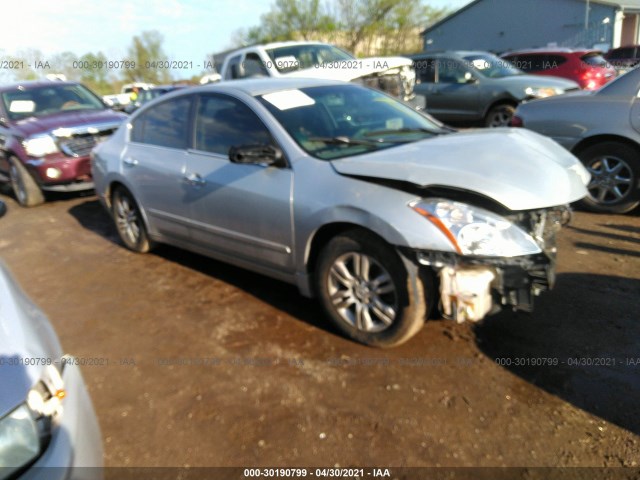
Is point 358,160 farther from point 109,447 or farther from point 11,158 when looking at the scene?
point 11,158

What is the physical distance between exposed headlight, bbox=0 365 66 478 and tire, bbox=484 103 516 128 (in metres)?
9.93

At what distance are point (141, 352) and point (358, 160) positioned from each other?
1.91 m

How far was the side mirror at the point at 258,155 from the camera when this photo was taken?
3.67 m

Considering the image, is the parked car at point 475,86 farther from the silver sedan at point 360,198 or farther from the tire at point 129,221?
the tire at point 129,221

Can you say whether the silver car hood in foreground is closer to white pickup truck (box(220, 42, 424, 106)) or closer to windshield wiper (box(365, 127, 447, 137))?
windshield wiper (box(365, 127, 447, 137))

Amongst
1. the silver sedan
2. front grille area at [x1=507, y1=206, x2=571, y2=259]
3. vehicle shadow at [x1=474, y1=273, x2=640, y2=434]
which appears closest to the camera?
vehicle shadow at [x1=474, y1=273, x2=640, y2=434]

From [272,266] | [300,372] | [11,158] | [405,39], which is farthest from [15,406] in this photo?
[405,39]

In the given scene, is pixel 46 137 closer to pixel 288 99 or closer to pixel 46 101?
pixel 46 101

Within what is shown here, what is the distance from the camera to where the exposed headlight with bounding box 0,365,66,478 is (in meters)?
1.66

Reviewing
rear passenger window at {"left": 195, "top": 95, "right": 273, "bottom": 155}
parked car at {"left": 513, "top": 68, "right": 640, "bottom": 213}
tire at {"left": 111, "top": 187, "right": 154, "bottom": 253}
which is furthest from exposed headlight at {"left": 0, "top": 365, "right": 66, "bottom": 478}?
parked car at {"left": 513, "top": 68, "right": 640, "bottom": 213}

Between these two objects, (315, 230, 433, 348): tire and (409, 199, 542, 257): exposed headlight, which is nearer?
(409, 199, 542, 257): exposed headlight

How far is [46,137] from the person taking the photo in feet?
24.9

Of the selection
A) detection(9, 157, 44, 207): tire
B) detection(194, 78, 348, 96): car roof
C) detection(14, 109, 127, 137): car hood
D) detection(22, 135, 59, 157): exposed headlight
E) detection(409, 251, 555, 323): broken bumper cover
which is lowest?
detection(9, 157, 44, 207): tire

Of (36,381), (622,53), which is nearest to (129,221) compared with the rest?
(36,381)
